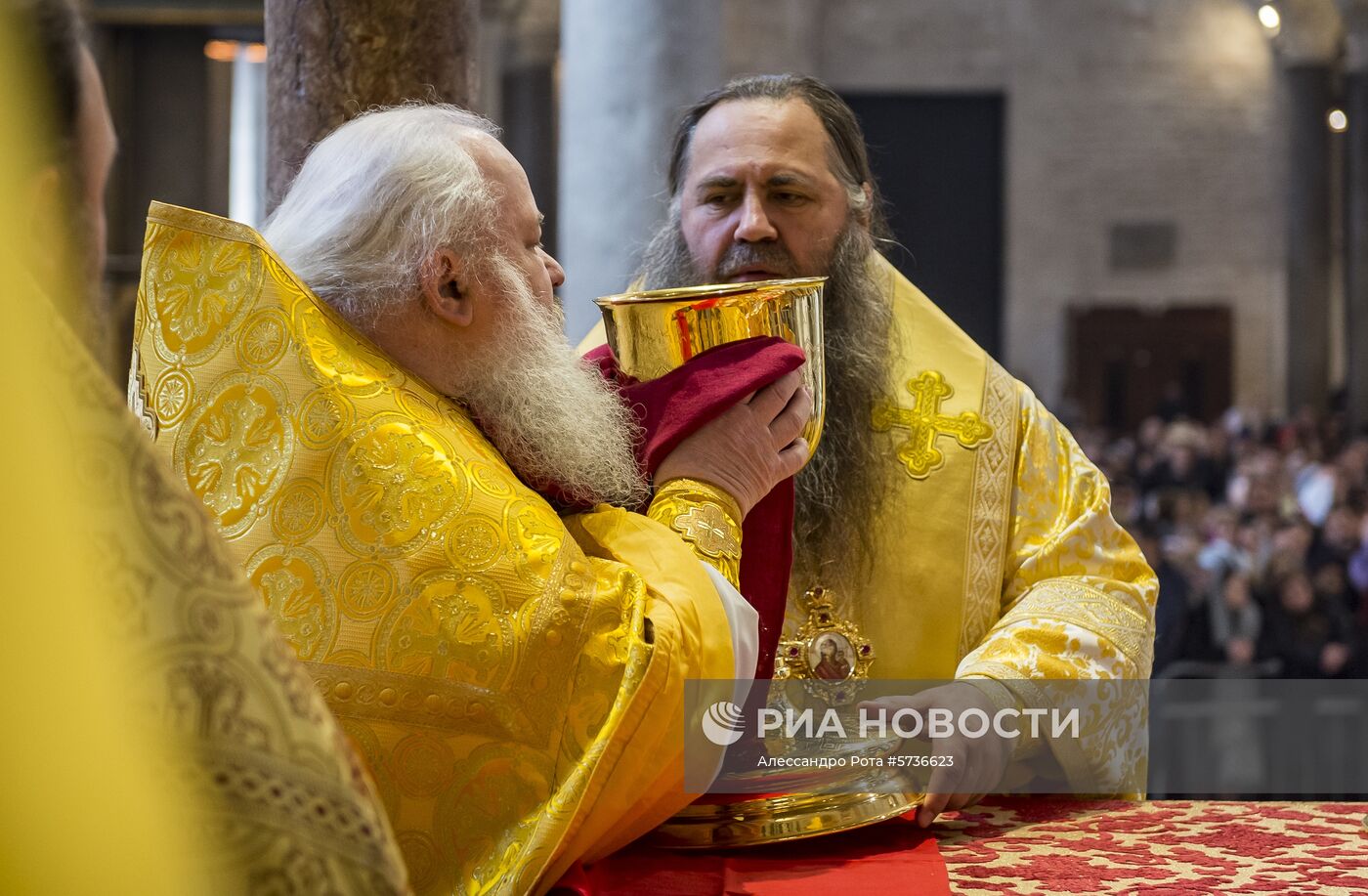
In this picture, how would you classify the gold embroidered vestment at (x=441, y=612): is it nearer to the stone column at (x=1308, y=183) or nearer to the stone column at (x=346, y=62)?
the stone column at (x=346, y=62)

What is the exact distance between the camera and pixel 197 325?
1765 millimetres

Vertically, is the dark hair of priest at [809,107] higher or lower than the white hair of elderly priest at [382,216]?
higher

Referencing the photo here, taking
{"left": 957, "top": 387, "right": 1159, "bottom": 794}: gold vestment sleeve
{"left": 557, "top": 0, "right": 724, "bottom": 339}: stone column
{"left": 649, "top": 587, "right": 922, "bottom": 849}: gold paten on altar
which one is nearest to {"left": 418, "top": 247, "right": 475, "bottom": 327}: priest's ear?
{"left": 649, "top": 587, "right": 922, "bottom": 849}: gold paten on altar

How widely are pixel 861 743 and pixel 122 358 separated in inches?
329

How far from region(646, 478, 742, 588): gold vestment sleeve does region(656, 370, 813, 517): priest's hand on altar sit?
2 cm

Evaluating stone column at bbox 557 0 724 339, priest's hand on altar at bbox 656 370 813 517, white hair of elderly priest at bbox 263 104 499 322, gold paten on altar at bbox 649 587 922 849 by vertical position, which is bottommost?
gold paten on altar at bbox 649 587 922 849

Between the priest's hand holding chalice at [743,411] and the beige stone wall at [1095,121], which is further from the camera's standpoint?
the beige stone wall at [1095,121]

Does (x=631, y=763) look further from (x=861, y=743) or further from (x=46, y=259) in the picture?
(x=46, y=259)

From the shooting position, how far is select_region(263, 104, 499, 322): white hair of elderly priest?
6.16 ft

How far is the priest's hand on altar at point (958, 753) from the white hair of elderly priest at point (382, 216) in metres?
0.93

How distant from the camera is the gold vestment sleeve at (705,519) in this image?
1.84m

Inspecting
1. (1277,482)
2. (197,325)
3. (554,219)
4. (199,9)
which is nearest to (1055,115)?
(554,219)

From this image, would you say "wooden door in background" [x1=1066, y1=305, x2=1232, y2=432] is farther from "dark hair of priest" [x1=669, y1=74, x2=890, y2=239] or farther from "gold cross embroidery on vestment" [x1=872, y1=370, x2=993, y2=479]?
"gold cross embroidery on vestment" [x1=872, y1=370, x2=993, y2=479]

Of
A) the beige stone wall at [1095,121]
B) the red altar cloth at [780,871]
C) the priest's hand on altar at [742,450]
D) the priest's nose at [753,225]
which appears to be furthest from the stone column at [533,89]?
the red altar cloth at [780,871]
